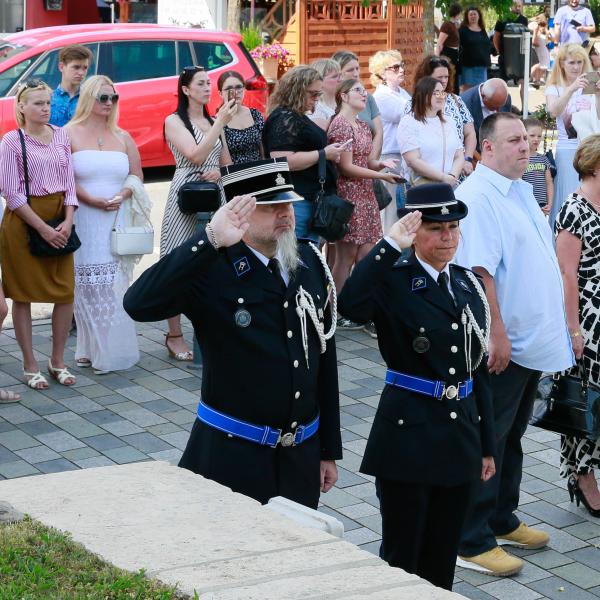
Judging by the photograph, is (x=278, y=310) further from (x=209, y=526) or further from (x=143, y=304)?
(x=209, y=526)

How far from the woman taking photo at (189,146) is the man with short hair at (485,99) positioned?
335 cm

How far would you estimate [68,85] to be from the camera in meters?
9.20

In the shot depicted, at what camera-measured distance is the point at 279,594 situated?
2.87m

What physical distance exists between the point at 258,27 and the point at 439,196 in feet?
57.5

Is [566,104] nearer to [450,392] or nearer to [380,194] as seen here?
[380,194]

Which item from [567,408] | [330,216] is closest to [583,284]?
[567,408]

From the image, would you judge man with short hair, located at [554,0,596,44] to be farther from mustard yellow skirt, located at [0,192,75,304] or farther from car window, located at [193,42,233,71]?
mustard yellow skirt, located at [0,192,75,304]

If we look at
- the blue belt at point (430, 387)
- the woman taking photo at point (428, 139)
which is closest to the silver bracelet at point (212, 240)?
the blue belt at point (430, 387)

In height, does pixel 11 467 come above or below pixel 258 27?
below

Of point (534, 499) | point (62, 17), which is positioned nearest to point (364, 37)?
point (62, 17)

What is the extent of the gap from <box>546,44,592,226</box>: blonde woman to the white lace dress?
12.1 ft

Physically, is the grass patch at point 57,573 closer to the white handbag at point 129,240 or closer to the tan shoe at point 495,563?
the tan shoe at point 495,563

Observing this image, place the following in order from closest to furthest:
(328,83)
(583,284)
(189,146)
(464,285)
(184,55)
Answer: (464,285) → (583,284) → (189,146) → (328,83) → (184,55)

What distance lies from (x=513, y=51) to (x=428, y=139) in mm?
13050
